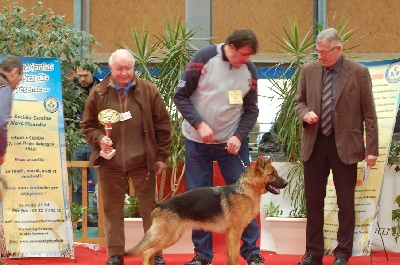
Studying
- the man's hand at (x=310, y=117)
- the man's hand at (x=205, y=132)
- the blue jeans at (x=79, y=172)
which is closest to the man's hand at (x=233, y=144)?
the man's hand at (x=205, y=132)

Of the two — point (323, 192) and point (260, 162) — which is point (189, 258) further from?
point (260, 162)

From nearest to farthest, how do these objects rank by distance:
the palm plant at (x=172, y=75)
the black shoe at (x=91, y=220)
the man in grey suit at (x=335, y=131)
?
the man in grey suit at (x=335, y=131), the palm plant at (x=172, y=75), the black shoe at (x=91, y=220)

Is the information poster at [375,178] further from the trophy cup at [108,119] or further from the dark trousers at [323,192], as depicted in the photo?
the trophy cup at [108,119]

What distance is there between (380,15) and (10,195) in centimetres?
797

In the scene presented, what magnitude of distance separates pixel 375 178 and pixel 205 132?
176 centimetres

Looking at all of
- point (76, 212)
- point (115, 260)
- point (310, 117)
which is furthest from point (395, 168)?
point (76, 212)

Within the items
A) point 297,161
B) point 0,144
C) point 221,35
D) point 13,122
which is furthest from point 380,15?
point 0,144

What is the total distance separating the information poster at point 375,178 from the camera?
6.91 metres

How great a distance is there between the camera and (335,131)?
6219 millimetres

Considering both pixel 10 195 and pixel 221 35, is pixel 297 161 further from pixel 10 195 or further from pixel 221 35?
pixel 221 35

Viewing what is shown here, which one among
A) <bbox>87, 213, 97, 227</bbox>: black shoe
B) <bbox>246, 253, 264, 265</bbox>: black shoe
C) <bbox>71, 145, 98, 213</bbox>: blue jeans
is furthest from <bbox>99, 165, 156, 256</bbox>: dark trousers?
<bbox>87, 213, 97, 227</bbox>: black shoe

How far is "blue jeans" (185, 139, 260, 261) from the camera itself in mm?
6309

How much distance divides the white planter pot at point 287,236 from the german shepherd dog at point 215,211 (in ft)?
4.13

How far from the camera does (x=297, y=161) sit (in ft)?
25.3
